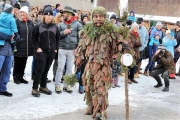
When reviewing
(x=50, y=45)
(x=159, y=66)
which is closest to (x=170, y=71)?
(x=159, y=66)

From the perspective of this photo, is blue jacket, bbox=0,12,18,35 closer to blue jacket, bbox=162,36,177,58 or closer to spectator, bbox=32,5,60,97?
spectator, bbox=32,5,60,97

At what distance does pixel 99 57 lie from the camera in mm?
5961

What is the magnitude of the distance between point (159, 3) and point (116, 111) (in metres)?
16.8

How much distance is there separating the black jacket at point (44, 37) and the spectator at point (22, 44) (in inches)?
36.5

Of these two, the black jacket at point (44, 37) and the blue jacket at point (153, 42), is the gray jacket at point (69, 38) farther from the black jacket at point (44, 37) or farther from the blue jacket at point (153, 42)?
the blue jacket at point (153, 42)

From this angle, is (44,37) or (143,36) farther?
(143,36)

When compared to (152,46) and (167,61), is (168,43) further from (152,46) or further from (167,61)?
(167,61)

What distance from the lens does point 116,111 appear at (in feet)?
22.2

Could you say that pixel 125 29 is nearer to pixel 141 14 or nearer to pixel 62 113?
pixel 62 113

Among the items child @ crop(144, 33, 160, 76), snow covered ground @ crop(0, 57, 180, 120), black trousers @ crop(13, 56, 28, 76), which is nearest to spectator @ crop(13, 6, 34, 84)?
black trousers @ crop(13, 56, 28, 76)

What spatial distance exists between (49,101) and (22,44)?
187 centimetres

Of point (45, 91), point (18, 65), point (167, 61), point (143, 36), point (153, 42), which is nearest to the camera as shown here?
point (45, 91)

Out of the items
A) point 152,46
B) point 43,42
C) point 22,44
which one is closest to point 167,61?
point 152,46

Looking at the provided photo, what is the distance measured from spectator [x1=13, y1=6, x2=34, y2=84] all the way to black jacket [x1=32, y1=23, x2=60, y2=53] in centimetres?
93
